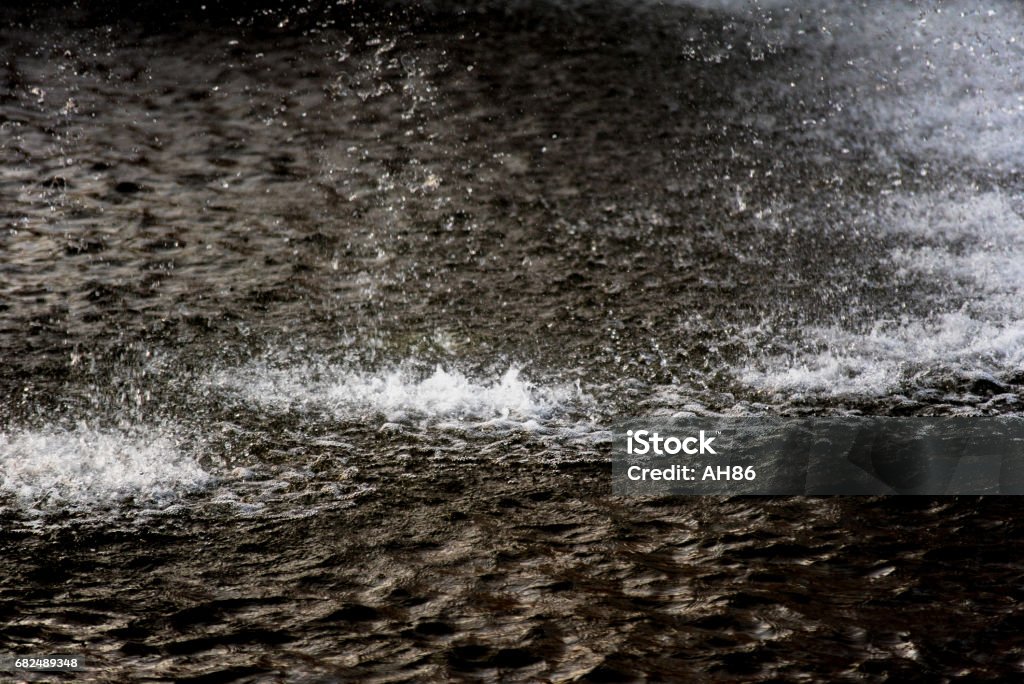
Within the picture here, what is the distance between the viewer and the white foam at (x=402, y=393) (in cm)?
204

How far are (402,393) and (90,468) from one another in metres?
0.62

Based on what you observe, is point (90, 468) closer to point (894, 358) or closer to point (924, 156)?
point (894, 358)

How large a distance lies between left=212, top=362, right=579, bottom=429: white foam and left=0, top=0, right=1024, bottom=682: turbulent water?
0.01 m

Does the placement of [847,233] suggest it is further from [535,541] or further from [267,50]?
[267,50]

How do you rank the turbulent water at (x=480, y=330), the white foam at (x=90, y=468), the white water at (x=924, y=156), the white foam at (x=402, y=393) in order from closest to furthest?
the turbulent water at (x=480, y=330) < the white foam at (x=90, y=468) < the white foam at (x=402, y=393) < the white water at (x=924, y=156)

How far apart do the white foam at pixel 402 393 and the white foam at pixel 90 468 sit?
0.78 feet

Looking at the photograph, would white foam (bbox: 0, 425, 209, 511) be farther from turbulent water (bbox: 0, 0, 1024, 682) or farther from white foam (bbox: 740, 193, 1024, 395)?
white foam (bbox: 740, 193, 1024, 395)

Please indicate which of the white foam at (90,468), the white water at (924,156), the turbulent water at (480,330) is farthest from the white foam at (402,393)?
the white water at (924,156)

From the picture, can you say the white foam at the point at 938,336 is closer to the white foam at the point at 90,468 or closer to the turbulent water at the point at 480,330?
the turbulent water at the point at 480,330

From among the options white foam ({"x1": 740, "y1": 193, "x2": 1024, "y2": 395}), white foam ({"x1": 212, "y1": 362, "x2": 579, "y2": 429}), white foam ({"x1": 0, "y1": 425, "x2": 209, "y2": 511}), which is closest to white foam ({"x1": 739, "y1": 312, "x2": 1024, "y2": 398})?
white foam ({"x1": 740, "y1": 193, "x2": 1024, "y2": 395})

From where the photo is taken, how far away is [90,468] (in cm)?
188

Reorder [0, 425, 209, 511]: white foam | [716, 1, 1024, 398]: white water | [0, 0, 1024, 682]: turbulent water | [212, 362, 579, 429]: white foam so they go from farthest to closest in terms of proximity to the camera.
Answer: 1. [716, 1, 1024, 398]: white water
2. [212, 362, 579, 429]: white foam
3. [0, 425, 209, 511]: white foam
4. [0, 0, 1024, 682]: turbulent water

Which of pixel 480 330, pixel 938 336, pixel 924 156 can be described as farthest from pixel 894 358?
pixel 924 156

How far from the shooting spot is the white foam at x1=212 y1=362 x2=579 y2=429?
80.1 inches
